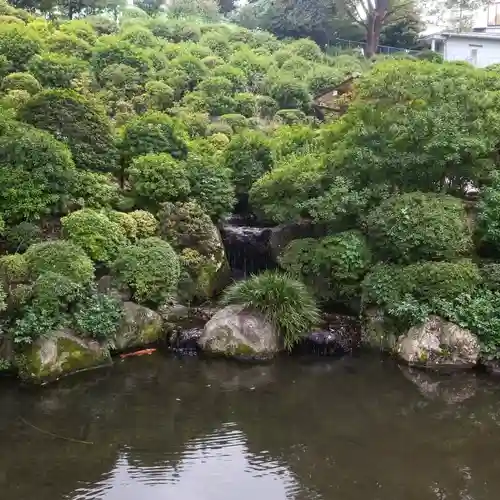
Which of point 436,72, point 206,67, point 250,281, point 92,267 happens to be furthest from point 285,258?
point 206,67

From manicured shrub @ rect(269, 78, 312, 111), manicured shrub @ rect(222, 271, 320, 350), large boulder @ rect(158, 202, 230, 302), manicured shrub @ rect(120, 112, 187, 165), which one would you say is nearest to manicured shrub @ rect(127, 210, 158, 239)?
large boulder @ rect(158, 202, 230, 302)

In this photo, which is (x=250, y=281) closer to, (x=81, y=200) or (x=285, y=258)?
(x=285, y=258)

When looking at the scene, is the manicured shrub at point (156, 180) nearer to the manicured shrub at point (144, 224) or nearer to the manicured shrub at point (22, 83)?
the manicured shrub at point (144, 224)

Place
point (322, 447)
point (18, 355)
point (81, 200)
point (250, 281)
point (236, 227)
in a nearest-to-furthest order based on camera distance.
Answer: point (322, 447)
point (18, 355)
point (250, 281)
point (81, 200)
point (236, 227)

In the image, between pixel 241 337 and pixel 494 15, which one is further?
pixel 494 15

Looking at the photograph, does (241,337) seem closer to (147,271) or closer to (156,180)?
(147,271)

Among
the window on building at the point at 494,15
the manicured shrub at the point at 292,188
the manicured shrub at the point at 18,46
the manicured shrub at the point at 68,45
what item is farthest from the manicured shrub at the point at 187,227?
the window on building at the point at 494,15

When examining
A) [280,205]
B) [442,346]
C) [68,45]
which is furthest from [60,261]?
[68,45]
